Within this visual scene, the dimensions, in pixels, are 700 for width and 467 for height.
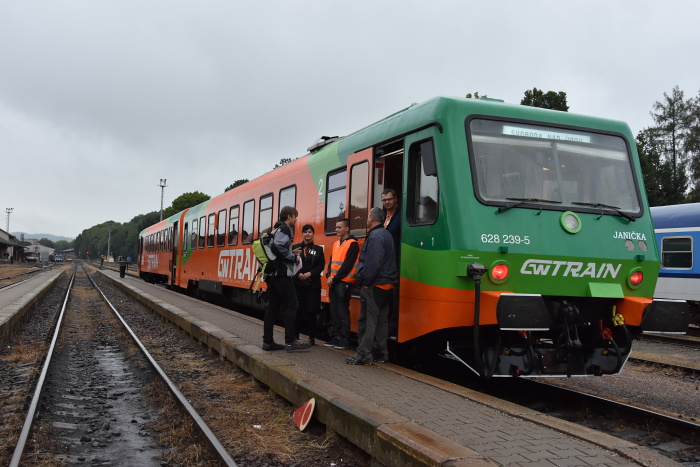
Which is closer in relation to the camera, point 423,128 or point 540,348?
point 540,348

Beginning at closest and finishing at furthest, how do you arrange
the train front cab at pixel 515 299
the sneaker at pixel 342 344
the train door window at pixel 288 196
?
the train front cab at pixel 515 299 → the sneaker at pixel 342 344 → the train door window at pixel 288 196

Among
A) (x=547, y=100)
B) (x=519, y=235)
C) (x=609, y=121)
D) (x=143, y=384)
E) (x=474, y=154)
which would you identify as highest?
(x=547, y=100)

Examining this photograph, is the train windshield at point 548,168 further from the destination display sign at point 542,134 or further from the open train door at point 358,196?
the open train door at point 358,196

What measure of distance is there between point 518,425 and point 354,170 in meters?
4.35

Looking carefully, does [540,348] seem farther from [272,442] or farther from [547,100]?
[547,100]

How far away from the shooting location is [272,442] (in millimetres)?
4820

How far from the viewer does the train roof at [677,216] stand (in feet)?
48.8

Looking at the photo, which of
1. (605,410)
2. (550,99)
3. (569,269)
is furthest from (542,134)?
(550,99)

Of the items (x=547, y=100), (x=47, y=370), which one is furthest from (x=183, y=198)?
(x=47, y=370)

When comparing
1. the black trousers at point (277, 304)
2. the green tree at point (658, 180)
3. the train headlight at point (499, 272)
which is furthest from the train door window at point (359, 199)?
the green tree at point (658, 180)

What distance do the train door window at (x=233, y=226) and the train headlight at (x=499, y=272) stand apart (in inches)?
350

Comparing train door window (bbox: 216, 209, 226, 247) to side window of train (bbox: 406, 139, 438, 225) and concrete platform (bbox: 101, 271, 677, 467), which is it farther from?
side window of train (bbox: 406, 139, 438, 225)

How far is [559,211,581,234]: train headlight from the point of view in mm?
5879

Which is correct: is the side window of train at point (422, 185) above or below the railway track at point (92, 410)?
above
